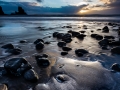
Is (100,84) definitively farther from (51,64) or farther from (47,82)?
(51,64)

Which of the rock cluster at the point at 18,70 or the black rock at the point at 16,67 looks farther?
the black rock at the point at 16,67

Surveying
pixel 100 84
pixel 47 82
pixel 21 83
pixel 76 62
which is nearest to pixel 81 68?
pixel 76 62

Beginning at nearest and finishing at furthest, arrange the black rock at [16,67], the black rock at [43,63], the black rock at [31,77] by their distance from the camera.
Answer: the black rock at [31,77] < the black rock at [16,67] < the black rock at [43,63]

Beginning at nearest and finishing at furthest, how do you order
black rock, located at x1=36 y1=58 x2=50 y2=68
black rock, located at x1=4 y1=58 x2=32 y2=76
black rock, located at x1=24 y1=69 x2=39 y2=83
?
black rock, located at x1=24 y1=69 x2=39 y2=83, black rock, located at x1=4 y1=58 x2=32 y2=76, black rock, located at x1=36 y1=58 x2=50 y2=68

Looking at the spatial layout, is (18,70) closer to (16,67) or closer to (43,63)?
(16,67)

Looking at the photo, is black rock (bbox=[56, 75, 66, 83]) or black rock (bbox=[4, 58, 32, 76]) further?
black rock (bbox=[4, 58, 32, 76])

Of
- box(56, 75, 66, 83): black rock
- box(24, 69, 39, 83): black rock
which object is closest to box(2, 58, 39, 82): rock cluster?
box(24, 69, 39, 83): black rock

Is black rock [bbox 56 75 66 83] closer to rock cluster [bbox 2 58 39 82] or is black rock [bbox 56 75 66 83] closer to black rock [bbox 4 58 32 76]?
rock cluster [bbox 2 58 39 82]

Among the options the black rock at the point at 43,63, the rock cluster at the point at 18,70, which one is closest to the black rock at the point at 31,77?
the rock cluster at the point at 18,70

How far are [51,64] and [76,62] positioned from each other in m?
0.64

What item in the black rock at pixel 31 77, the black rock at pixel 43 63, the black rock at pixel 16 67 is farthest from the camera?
the black rock at pixel 43 63

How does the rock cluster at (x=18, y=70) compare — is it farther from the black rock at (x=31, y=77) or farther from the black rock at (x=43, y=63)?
the black rock at (x=43, y=63)

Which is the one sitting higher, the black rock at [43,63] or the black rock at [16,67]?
the black rock at [16,67]

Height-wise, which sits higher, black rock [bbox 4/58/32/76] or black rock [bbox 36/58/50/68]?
black rock [bbox 4/58/32/76]
